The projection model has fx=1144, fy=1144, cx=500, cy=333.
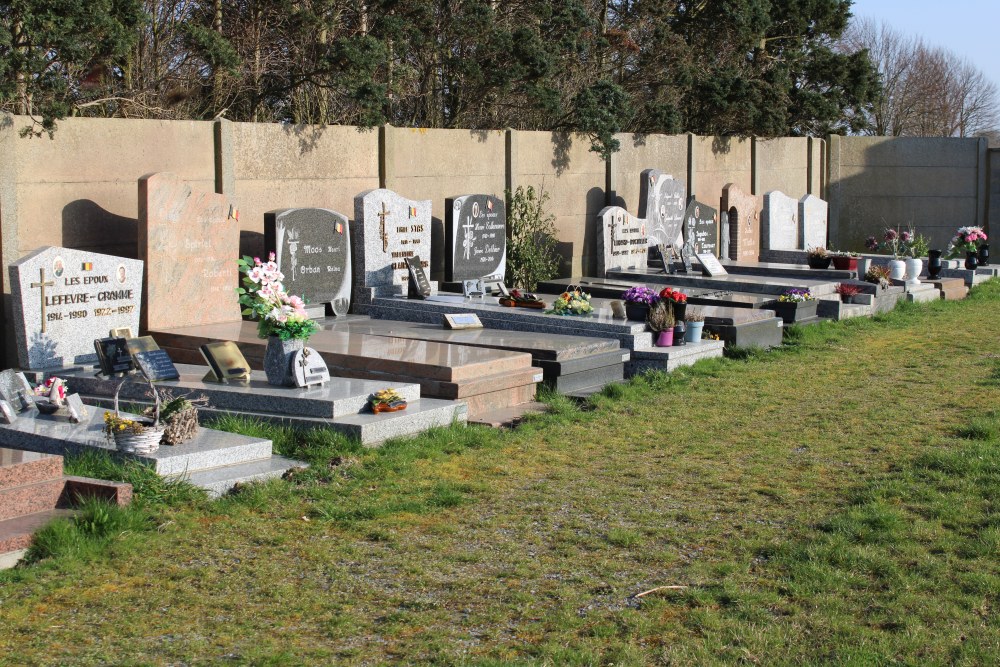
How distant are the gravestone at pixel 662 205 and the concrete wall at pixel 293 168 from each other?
5342 millimetres

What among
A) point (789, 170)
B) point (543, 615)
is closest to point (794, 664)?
point (543, 615)

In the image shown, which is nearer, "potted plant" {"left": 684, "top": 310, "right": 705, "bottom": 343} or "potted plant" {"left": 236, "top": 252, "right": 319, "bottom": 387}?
"potted plant" {"left": 236, "top": 252, "right": 319, "bottom": 387}

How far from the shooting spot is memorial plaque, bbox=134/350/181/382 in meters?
8.67

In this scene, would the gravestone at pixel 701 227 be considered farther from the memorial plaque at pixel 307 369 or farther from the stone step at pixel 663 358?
the memorial plaque at pixel 307 369

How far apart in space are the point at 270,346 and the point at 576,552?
366 centimetres

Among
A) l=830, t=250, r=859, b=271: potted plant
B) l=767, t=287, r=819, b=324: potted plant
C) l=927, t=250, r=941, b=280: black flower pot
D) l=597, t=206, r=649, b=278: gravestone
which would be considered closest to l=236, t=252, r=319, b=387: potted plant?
l=767, t=287, r=819, b=324: potted plant

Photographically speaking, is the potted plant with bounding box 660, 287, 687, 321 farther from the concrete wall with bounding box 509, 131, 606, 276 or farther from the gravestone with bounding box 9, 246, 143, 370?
the concrete wall with bounding box 509, 131, 606, 276

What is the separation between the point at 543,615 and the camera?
5012 millimetres

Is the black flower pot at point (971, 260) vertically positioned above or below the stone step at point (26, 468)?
above

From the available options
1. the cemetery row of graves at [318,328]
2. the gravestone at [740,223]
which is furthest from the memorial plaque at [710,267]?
the gravestone at [740,223]

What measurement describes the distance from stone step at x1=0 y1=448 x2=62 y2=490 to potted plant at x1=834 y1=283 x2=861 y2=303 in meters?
11.2

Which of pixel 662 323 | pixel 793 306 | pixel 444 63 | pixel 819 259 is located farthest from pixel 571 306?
pixel 444 63

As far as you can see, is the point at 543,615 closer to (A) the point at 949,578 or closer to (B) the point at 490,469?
(A) the point at 949,578

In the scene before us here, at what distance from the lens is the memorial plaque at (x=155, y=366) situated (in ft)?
28.5
